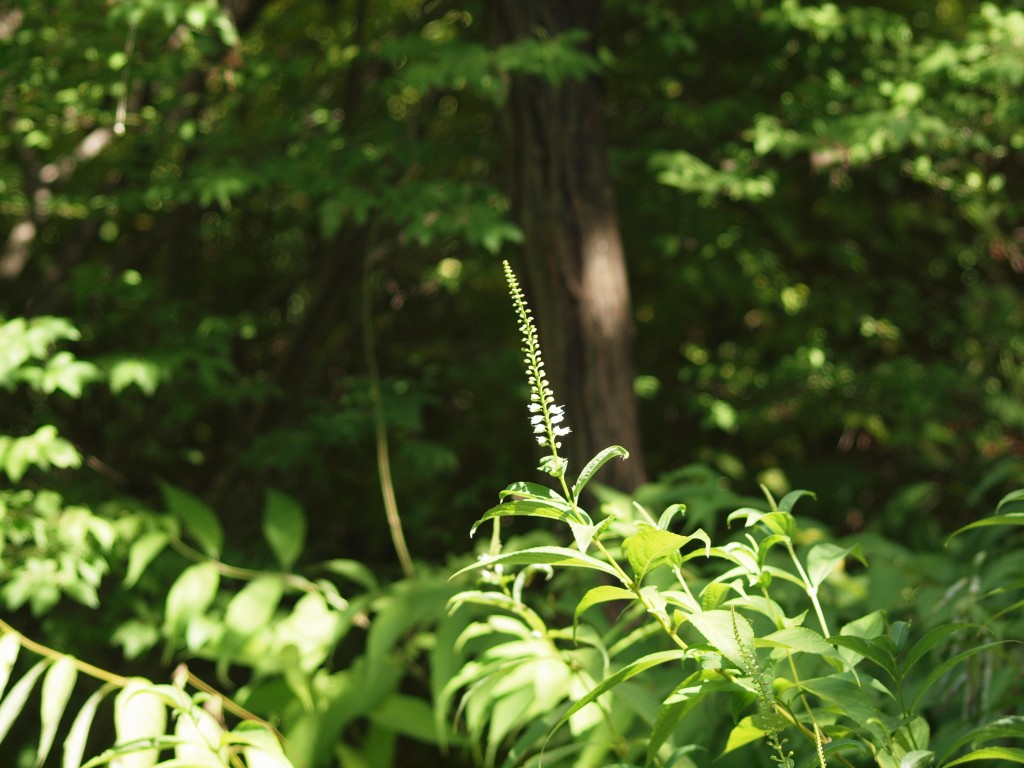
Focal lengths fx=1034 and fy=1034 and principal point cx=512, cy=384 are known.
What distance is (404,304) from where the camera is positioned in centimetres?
388

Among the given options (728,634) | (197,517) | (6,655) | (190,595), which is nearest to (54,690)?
(6,655)

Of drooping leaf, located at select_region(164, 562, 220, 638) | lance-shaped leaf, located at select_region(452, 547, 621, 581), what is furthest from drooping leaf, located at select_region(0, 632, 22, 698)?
lance-shaped leaf, located at select_region(452, 547, 621, 581)

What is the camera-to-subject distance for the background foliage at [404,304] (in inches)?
96.7

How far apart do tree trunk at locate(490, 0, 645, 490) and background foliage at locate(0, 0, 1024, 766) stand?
0.10m

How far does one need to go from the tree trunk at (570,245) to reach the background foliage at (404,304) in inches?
4.0

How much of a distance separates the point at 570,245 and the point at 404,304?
1.21 meters

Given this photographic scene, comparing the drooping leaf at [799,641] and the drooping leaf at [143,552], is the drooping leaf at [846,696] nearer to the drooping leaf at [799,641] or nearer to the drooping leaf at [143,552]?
the drooping leaf at [799,641]

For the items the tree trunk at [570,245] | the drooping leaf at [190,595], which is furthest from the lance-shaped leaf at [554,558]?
the tree trunk at [570,245]

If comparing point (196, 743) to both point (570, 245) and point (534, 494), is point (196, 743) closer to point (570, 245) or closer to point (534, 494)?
point (534, 494)

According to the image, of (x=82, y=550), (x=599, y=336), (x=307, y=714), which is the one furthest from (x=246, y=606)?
(x=599, y=336)

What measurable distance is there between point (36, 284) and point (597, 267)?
2066mm

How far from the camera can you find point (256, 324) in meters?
3.73

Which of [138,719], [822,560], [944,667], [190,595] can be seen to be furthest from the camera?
[190,595]

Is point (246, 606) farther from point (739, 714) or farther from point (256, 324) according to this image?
point (256, 324)
